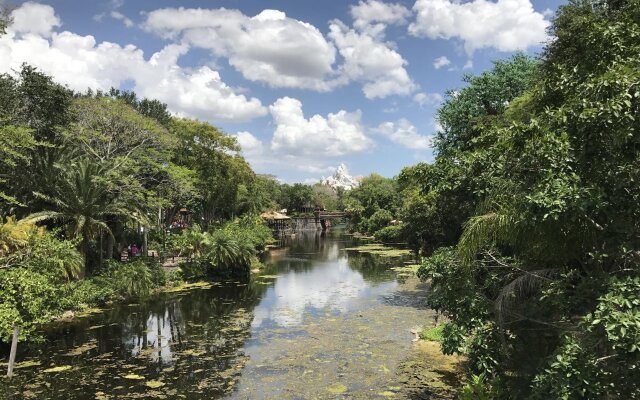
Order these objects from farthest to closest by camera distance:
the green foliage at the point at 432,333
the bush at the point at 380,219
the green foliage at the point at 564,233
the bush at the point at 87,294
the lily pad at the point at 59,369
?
1. the bush at the point at 380,219
2. the bush at the point at 87,294
3. the green foliage at the point at 432,333
4. the lily pad at the point at 59,369
5. the green foliage at the point at 564,233

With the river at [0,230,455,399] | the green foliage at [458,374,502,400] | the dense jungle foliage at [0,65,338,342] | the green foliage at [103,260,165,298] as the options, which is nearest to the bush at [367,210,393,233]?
the dense jungle foliage at [0,65,338,342]

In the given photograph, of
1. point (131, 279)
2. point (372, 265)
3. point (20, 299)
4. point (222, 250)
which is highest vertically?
point (222, 250)

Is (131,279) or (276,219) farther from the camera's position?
(276,219)

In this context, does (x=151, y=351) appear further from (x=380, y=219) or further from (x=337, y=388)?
(x=380, y=219)

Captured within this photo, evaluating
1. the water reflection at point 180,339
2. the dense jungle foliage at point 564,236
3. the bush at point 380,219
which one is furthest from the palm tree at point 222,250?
the bush at point 380,219

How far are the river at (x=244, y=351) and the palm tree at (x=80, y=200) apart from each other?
420cm

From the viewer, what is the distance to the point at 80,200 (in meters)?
21.1

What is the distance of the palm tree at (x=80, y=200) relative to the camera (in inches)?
829

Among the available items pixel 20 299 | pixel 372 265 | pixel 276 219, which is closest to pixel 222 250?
pixel 372 265

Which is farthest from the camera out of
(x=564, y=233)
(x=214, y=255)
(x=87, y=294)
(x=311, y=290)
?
(x=214, y=255)

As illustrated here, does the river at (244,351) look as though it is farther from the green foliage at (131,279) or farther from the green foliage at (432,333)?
the green foliage at (131,279)

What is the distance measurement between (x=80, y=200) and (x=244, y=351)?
11.3 meters

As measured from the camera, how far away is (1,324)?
11922 millimetres

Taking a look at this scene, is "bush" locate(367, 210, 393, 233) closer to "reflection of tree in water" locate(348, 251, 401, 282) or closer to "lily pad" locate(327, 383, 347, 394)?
"reflection of tree in water" locate(348, 251, 401, 282)
